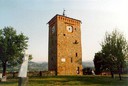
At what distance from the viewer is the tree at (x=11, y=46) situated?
49.8 meters

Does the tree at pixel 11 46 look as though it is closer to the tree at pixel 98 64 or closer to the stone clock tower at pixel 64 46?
the stone clock tower at pixel 64 46

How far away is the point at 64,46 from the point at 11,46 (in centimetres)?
1334

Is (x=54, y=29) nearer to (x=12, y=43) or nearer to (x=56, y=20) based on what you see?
(x=56, y=20)

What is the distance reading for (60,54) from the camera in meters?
46.9

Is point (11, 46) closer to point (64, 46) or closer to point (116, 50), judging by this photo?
point (64, 46)

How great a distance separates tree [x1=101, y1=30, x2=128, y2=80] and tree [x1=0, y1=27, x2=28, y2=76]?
2476cm

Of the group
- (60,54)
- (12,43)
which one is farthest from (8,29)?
(60,54)

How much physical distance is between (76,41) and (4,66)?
18913 millimetres

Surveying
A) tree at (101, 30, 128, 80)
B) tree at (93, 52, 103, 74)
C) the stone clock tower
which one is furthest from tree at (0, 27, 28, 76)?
tree at (101, 30, 128, 80)

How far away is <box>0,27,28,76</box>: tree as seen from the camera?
1959 inches

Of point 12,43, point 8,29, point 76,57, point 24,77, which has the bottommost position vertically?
point 24,77

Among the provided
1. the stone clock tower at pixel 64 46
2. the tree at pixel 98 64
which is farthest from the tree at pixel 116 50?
the tree at pixel 98 64

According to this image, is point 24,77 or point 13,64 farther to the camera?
point 13,64

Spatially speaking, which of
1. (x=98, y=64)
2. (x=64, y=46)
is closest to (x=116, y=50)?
(x=64, y=46)
